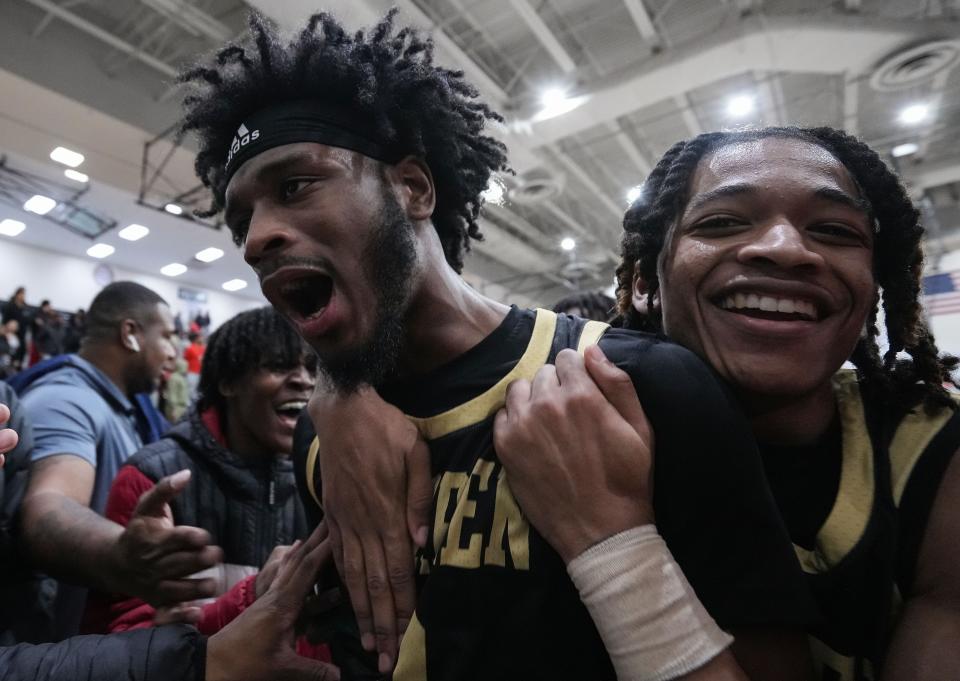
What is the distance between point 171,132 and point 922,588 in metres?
7.63

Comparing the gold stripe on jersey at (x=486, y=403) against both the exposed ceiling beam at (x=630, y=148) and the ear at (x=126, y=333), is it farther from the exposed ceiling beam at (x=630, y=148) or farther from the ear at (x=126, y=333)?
the exposed ceiling beam at (x=630, y=148)

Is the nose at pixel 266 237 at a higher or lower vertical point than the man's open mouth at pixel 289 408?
higher

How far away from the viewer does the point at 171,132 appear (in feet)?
22.2

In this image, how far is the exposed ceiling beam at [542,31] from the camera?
530 cm

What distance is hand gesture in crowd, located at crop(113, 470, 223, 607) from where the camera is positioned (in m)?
1.58

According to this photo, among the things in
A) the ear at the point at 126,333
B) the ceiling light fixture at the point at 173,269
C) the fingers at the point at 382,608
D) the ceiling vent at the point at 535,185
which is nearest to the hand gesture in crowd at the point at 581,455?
the fingers at the point at 382,608

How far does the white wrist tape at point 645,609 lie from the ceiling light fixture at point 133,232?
1210 centimetres

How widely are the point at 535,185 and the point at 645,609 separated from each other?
7.10 m

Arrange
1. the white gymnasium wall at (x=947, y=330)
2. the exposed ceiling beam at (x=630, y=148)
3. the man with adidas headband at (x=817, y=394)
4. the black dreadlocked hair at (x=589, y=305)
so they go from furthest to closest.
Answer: the exposed ceiling beam at (x=630, y=148) → the white gymnasium wall at (x=947, y=330) → the black dreadlocked hair at (x=589, y=305) → the man with adidas headband at (x=817, y=394)

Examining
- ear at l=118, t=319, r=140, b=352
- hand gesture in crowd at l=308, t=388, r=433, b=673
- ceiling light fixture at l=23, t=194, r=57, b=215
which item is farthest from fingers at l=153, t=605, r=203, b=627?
ceiling light fixture at l=23, t=194, r=57, b=215

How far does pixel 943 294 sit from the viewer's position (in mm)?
6262

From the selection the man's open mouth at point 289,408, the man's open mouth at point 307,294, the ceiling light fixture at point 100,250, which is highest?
the ceiling light fixture at point 100,250

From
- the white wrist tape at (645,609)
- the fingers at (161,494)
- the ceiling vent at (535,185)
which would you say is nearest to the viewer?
the white wrist tape at (645,609)

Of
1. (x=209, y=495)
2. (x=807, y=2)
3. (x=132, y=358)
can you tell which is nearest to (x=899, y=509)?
(x=209, y=495)
